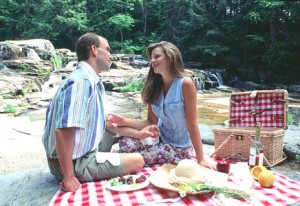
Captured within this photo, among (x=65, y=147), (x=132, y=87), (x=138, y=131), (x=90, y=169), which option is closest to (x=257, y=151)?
(x=138, y=131)

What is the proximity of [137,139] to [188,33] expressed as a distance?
2099 cm

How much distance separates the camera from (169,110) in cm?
294

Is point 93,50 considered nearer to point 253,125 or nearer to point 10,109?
point 253,125

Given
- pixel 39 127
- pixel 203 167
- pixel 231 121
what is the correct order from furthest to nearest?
pixel 39 127
pixel 231 121
pixel 203 167

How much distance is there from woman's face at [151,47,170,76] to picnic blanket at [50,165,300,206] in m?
1.11

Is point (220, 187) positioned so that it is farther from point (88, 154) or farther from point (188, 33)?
point (188, 33)

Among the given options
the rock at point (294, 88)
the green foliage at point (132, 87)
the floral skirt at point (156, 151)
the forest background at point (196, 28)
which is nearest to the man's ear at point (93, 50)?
the floral skirt at point (156, 151)

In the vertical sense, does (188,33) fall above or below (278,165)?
above

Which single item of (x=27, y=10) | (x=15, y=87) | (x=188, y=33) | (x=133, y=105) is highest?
(x=27, y=10)

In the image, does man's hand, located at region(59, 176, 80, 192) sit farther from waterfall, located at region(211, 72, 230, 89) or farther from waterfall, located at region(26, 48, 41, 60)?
waterfall, located at region(211, 72, 230, 89)

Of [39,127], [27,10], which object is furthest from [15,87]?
[27,10]

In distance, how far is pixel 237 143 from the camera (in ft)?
11.4

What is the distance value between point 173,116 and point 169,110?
7cm

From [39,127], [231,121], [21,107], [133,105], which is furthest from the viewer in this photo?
[133,105]
